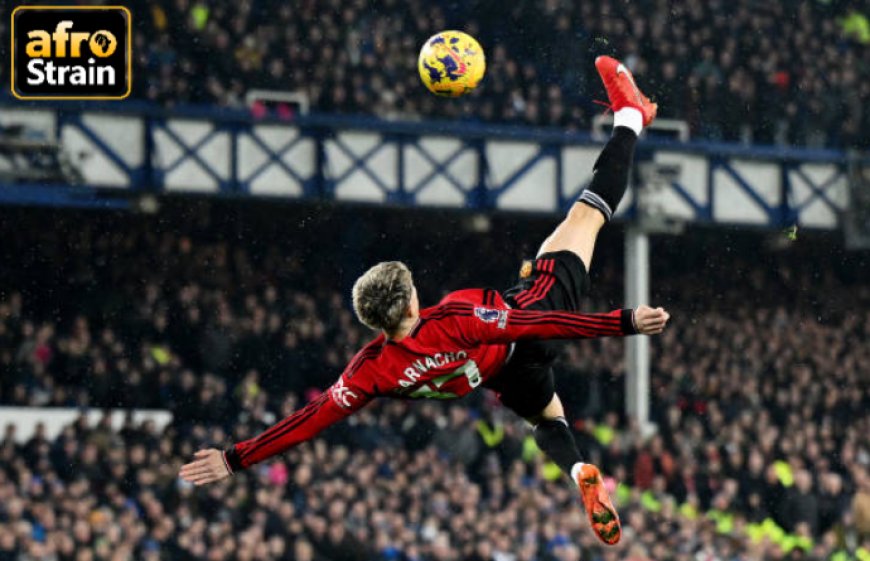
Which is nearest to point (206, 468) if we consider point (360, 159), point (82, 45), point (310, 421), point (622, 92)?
point (310, 421)

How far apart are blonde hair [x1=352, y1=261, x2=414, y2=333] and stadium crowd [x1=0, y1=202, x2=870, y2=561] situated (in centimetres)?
781

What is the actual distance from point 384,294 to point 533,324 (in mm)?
813

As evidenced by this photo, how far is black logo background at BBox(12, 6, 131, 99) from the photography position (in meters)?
17.2

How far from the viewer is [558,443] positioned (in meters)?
10.5

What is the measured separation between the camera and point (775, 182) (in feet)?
82.9

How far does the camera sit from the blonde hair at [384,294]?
29.9ft

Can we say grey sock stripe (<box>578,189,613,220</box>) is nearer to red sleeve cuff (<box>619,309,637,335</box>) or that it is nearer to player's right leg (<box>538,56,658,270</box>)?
player's right leg (<box>538,56,658,270</box>)

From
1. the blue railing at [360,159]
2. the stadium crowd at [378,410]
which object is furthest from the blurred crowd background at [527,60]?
the stadium crowd at [378,410]

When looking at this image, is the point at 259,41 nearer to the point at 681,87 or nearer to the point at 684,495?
the point at 681,87

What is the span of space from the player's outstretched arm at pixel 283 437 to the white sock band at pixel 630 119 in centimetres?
282

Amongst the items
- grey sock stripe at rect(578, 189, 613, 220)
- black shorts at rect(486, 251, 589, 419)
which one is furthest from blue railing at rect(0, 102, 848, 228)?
black shorts at rect(486, 251, 589, 419)

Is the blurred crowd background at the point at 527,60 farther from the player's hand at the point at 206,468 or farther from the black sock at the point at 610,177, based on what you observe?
the player's hand at the point at 206,468

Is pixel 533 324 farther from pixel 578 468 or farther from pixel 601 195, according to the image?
pixel 601 195

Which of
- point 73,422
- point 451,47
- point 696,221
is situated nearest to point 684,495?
point 696,221
